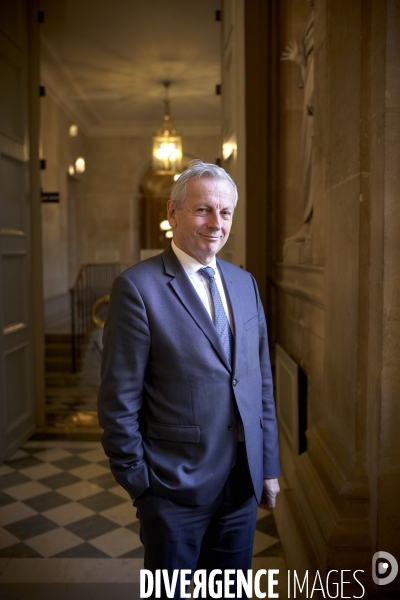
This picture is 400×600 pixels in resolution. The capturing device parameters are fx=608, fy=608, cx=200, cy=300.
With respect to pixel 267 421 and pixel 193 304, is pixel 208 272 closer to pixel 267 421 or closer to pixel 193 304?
pixel 193 304

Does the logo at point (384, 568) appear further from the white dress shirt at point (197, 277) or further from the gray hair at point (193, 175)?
the gray hair at point (193, 175)

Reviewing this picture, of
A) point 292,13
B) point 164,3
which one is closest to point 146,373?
point 292,13

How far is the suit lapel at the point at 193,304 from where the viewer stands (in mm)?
1926

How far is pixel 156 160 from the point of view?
988 centimetres

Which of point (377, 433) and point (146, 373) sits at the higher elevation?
point (146, 373)

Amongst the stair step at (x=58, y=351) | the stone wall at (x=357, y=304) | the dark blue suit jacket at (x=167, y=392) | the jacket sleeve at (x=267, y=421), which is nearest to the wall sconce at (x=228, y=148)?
the stone wall at (x=357, y=304)

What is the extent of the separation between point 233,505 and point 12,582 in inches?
64.5

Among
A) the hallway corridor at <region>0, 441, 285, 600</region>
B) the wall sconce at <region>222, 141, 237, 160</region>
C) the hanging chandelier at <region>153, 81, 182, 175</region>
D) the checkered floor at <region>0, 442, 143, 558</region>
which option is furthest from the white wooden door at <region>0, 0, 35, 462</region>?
the hanging chandelier at <region>153, 81, 182, 175</region>

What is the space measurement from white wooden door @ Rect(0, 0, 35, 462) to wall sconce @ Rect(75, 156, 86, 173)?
892 centimetres

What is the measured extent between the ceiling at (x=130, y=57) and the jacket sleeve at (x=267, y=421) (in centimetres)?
540

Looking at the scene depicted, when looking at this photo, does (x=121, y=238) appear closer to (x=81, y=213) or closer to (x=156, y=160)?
(x=81, y=213)

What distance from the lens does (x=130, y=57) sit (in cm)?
966

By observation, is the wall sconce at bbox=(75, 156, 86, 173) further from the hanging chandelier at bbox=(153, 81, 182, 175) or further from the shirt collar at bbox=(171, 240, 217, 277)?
the shirt collar at bbox=(171, 240, 217, 277)

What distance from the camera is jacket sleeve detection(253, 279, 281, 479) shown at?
217 cm
